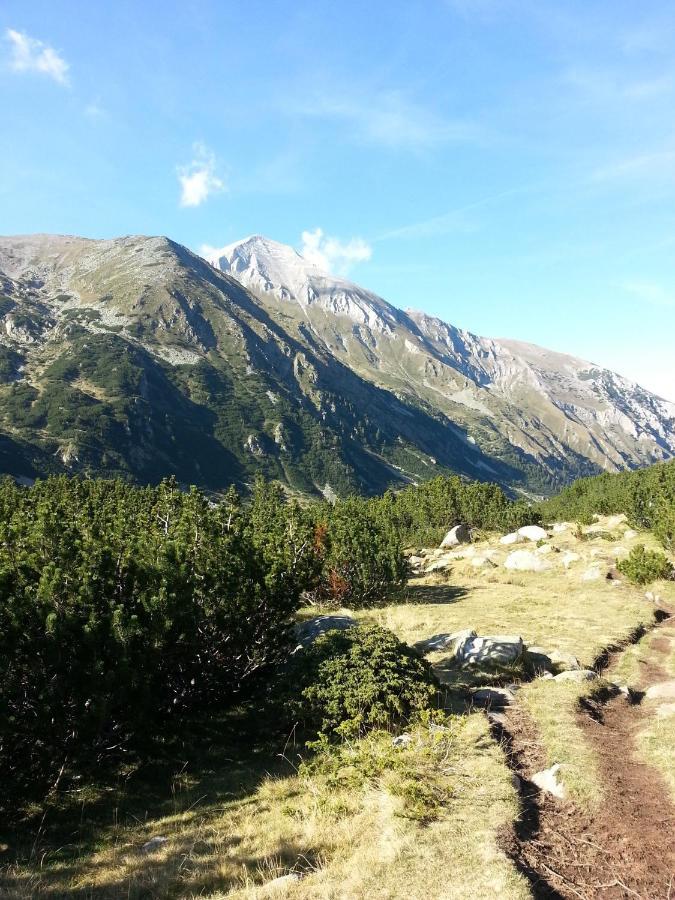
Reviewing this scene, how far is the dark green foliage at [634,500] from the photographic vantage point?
141 feet

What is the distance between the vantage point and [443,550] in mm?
69688

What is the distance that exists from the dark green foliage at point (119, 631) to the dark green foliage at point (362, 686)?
127 inches

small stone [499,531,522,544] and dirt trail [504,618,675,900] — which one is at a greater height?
dirt trail [504,618,675,900]

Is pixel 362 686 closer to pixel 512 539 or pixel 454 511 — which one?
pixel 512 539

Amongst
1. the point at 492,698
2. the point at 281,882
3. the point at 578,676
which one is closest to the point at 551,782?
the point at 492,698

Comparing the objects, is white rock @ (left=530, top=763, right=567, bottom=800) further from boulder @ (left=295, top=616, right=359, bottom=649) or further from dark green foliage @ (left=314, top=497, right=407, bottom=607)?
dark green foliage @ (left=314, top=497, right=407, bottom=607)

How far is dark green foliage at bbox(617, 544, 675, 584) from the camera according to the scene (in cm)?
3612

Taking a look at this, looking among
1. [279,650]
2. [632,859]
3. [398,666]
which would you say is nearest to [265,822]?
[398,666]

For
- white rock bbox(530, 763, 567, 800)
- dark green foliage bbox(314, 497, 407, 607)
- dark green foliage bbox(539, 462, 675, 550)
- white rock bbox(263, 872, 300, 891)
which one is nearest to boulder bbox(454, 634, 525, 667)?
white rock bbox(530, 763, 567, 800)

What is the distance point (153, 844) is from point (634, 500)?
239 feet

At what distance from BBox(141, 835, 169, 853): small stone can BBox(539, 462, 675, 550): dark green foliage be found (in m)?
43.3

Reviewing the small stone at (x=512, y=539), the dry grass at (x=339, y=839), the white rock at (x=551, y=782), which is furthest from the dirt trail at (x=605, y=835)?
the small stone at (x=512, y=539)

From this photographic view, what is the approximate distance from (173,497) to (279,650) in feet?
38.6

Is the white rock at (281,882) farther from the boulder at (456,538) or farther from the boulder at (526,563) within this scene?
the boulder at (456,538)
